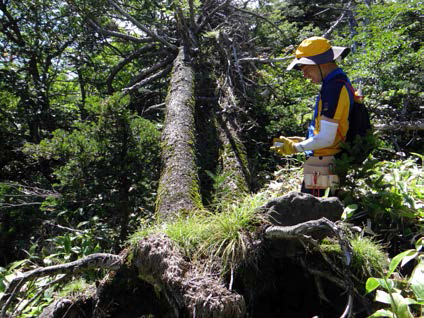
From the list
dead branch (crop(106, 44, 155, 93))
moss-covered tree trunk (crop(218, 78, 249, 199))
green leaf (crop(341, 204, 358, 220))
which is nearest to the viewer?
green leaf (crop(341, 204, 358, 220))

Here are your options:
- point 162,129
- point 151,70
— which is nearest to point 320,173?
point 162,129

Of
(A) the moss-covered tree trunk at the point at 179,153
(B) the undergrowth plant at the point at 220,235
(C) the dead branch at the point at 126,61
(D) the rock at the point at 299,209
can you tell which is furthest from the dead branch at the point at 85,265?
(C) the dead branch at the point at 126,61

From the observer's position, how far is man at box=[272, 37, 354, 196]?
3.01 metres

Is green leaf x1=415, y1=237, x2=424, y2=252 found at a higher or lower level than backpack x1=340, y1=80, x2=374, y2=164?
lower

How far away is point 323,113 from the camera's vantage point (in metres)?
3.04

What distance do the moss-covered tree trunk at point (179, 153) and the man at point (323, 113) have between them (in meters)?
1.08

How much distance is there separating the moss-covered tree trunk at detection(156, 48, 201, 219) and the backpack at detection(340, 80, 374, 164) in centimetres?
158

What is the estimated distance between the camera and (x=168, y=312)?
266 centimetres

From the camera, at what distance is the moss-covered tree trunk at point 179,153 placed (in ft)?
12.0

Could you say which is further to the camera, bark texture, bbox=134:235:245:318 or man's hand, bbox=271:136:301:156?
man's hand, bbox=271:136:301:156

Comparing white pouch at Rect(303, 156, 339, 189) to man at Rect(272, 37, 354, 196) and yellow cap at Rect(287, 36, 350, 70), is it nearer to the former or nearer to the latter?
man at Rect(272, 37, 354, 196)

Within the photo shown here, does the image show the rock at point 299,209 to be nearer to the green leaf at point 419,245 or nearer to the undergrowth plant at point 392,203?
the green leaf at point 419,245

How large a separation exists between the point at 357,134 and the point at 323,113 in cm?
38

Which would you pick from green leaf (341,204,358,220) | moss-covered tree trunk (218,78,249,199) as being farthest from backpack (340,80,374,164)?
moss-covered tree trunk (218,78,249,199)
